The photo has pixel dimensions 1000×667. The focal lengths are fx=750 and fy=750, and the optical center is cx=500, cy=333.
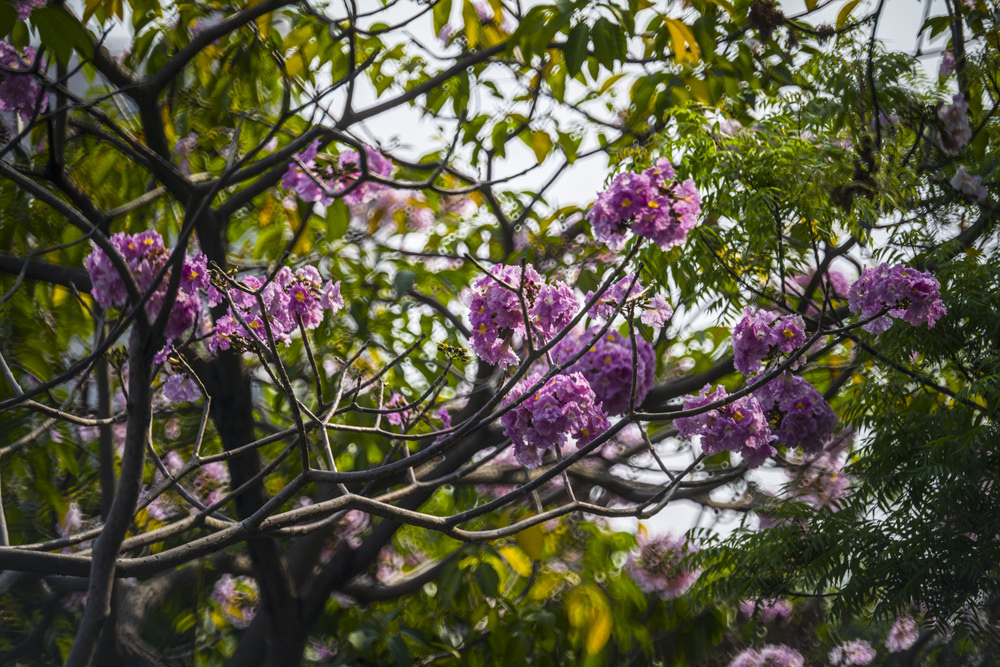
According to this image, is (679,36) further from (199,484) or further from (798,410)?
(199,484)

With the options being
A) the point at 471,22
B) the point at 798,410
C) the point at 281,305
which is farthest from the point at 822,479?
the point at 281,305

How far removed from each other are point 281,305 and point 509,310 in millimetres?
436

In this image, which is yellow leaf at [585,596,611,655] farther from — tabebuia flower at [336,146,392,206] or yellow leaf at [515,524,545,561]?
tabebuia flower at [336,146,392,206]

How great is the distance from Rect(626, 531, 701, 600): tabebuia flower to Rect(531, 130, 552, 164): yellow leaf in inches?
64.0

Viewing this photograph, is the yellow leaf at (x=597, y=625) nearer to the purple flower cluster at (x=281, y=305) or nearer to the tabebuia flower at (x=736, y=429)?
A: the tabebuia flower at (x=736, y=429)

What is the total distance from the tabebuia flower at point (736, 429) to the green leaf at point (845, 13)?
1361mm

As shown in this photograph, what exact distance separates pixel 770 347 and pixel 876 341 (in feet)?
1.98

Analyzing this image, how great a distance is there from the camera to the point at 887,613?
5.90 ft

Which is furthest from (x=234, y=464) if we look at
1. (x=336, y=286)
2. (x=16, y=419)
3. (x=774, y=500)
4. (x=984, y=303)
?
(x=984, y=303)

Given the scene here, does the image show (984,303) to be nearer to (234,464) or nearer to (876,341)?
(876,341)

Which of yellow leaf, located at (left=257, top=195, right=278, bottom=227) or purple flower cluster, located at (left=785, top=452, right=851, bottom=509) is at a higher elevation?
yellow leaf, located at (left=257, top=195, right=278, bottom=227)

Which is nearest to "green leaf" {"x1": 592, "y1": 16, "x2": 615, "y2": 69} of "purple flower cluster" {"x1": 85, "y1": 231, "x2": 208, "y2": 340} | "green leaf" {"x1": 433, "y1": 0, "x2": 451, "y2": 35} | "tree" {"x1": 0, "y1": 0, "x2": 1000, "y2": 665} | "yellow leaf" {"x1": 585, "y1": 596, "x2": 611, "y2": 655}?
"tree" {"x1": 0, "y1": 0, "x2": 1000, "y2": 665}

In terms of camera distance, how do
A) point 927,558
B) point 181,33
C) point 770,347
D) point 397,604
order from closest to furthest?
point 770,347 < point 927,558 < point 181,33 < point 397,604

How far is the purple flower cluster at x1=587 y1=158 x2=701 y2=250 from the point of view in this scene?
125 centimetres
